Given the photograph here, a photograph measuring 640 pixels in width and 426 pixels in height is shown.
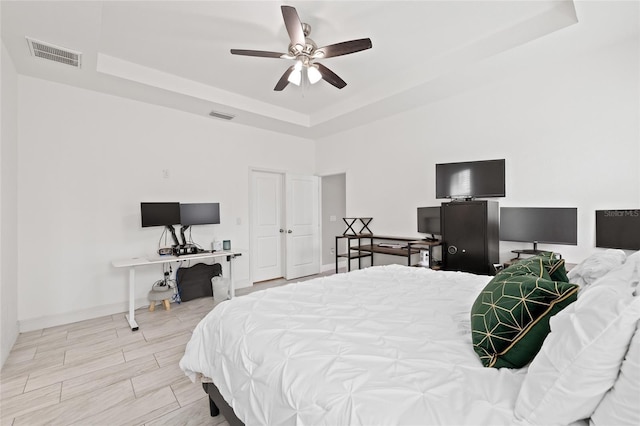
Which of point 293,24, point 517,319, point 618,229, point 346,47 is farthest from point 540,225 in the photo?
point 293,24

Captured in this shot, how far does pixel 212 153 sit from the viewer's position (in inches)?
180

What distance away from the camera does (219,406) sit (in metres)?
1.66

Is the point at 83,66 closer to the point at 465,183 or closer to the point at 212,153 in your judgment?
the point at 212,153

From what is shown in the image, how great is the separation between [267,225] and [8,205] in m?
3.30

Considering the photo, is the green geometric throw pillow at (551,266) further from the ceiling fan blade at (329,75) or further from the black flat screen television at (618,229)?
the ceiling fan blade at (329,75)

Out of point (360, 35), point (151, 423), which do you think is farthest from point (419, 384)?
point (360, 35)

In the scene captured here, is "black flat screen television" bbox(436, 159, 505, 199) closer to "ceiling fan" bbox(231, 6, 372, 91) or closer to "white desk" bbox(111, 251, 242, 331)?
"ceiling fan" bbox(231, 6, 372, 91)

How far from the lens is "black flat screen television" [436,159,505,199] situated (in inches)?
128

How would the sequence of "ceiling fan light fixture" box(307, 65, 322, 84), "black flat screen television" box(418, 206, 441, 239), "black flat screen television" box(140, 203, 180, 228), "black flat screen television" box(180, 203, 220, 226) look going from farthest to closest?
"black flat screen television" box(180, 203, 220, 226), "black flat screen television" box(418, 206, 441, 239), "black flat screen television" box(140, 203, 180, 228), "ceiling fan light fixture" box(307, 65, 322, 84)

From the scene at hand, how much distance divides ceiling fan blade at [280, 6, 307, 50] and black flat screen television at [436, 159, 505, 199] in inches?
89.9

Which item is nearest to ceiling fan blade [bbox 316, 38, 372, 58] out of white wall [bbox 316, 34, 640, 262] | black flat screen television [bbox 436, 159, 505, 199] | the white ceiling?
the white ceiling

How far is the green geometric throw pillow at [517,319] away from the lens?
1.00 m

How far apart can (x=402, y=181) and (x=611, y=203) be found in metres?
2.30

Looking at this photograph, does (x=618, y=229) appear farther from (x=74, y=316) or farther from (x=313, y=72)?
(x=74, y=316)
